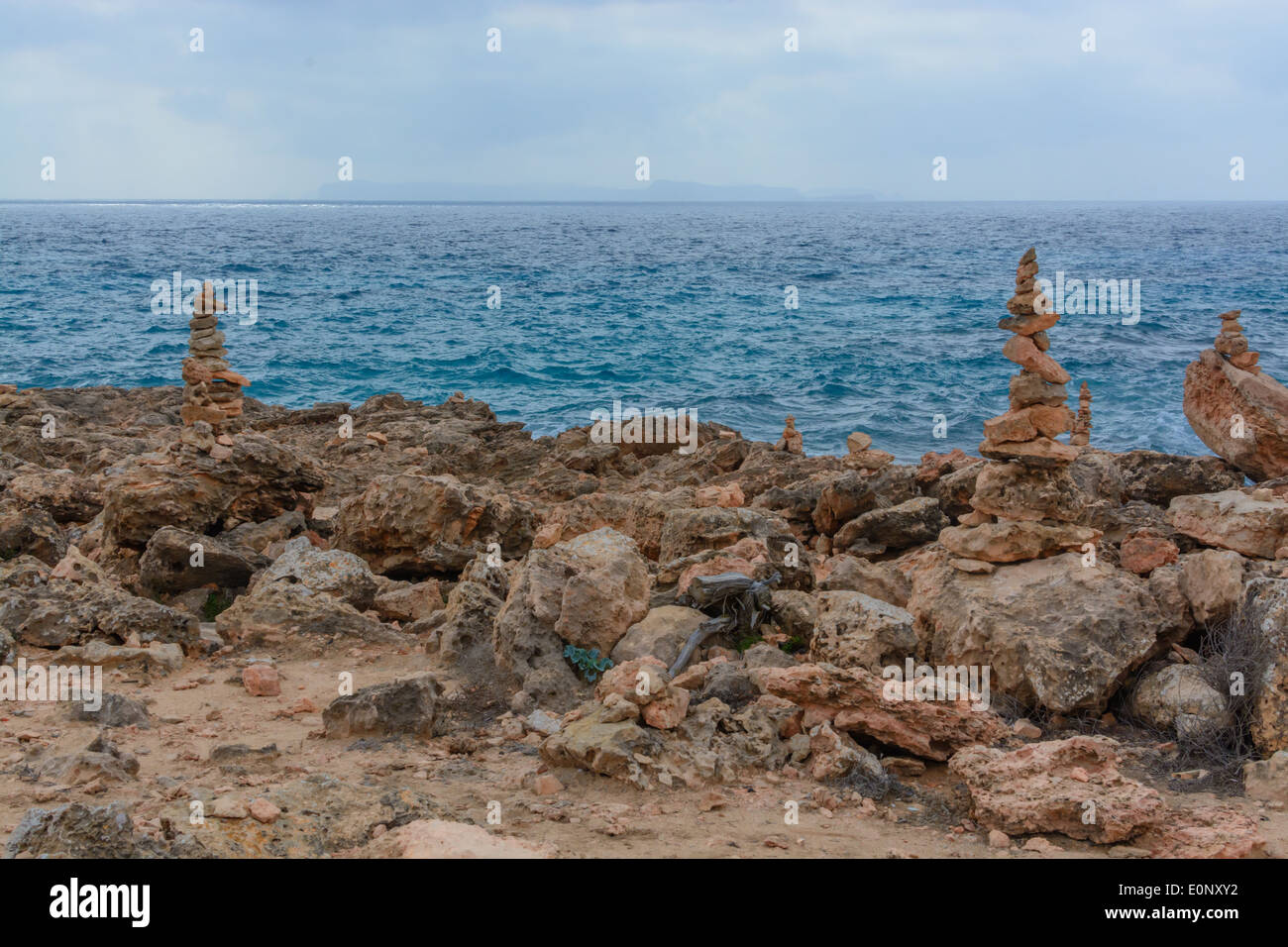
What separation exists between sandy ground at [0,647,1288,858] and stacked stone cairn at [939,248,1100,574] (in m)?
2.40

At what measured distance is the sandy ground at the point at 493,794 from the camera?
534 centimetres

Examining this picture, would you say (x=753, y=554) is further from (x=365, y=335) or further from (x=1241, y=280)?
(x=1241, y=280)

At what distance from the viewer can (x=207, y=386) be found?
40.3 feet

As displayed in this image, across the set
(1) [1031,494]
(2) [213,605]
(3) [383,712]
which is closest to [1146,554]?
(1) [1031,494]

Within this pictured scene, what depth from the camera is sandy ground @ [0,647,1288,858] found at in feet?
17.5

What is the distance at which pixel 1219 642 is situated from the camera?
748 centimetres

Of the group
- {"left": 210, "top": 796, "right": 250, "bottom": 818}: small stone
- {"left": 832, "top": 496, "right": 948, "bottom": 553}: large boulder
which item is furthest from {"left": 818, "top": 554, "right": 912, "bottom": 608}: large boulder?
{"left": 210, "top": 796, "right": 250, "bottom": 818}: small stone

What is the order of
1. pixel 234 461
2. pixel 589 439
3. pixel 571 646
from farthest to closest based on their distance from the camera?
1. pixel 589 439
2. pixel 234 461
3. pixel 571 646

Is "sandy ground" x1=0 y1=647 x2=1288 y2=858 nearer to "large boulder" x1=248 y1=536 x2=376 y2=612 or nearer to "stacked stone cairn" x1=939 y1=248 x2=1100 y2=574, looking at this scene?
"large boulder" x1=248 y1=536 x2=376 y2=612

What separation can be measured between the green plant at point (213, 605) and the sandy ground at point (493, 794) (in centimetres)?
259

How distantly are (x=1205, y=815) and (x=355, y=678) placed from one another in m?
6.13

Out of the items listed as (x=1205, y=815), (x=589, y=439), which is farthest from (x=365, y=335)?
(x=1205, y=815)

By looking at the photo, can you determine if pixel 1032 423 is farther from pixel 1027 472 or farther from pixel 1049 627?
pixel 1049 627

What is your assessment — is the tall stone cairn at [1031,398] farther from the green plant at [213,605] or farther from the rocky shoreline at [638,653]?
the green plant at [213,605]
